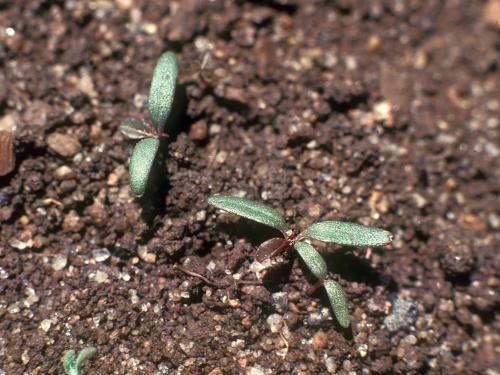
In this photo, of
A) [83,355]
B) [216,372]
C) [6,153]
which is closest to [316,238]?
[216,372]

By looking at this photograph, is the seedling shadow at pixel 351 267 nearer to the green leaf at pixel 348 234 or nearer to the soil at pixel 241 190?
the soil at pixel 241 190

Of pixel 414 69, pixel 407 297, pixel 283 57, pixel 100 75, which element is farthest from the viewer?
pixel 414 69

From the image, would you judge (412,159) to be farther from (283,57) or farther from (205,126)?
(205,126)

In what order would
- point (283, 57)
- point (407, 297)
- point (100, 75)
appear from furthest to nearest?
1. point (283, 57)
2. point (100, 75)
3. point (407, 297)

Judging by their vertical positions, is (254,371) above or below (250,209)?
below

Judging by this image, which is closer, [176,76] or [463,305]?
[176,76]

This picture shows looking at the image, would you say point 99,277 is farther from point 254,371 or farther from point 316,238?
→ point 316,238

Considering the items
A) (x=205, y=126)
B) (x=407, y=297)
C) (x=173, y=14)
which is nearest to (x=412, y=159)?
(x=407, y=297)
